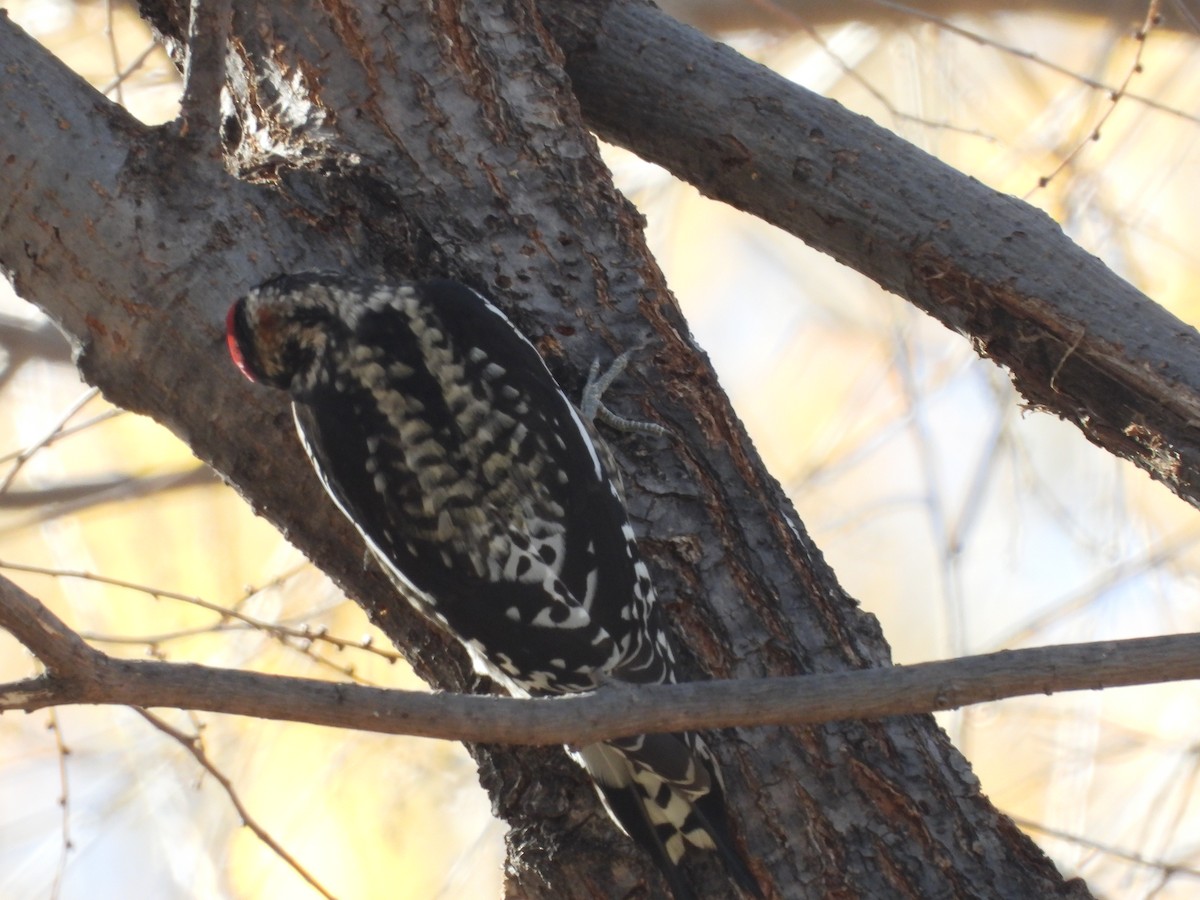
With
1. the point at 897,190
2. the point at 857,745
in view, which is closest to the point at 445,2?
the point at 897,190

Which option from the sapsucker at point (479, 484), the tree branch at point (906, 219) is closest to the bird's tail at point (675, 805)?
the sapsucker at point (479, 484)

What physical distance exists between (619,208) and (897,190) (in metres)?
0.54

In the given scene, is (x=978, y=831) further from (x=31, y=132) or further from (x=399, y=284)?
(x=31, y=132)

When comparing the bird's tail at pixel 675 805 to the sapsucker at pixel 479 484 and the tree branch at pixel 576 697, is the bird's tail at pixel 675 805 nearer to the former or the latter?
the sapsucker at pixel 479 484

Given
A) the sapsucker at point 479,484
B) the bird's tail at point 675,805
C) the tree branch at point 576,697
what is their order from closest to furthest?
the tree branch at point 576,697
the bird's tail at point 675,805
the sapsucker at point 479,484

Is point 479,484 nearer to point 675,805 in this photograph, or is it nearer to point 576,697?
point 675,805

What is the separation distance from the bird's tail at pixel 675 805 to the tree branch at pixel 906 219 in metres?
0.90

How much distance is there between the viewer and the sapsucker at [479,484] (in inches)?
83.0

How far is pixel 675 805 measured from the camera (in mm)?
1976

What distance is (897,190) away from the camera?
2488mm

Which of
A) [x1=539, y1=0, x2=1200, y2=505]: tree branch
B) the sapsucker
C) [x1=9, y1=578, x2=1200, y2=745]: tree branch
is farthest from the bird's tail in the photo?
[x1=539, y1=0, x2=1200, y2=505]: tree branch

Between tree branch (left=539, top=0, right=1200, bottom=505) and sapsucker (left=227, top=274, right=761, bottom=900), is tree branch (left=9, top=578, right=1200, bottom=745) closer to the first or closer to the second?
sapsucker (left=227, top=274, right=761, bottom=900)

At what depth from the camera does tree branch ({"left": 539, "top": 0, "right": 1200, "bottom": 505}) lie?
2.20m

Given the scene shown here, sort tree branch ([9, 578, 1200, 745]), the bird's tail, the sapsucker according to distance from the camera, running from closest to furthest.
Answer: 1. tree branch ([9, 578, 1200, 745])
2. the bird's tail
3. the sapsucker
